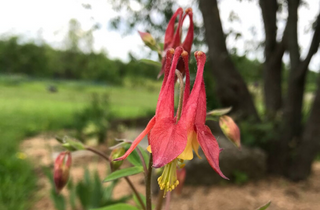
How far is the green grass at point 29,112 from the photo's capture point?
6.90 ft

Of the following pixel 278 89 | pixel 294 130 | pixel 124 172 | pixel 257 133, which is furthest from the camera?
pixel 278 89

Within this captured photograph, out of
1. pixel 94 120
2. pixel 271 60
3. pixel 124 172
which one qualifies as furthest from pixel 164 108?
pixel 94 120

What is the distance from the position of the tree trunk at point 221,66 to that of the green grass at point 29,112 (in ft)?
4.66

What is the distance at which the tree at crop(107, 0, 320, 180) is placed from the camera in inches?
92.1

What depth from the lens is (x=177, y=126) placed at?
42cm

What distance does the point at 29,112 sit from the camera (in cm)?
617

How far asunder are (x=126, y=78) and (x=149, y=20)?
3.20 meters

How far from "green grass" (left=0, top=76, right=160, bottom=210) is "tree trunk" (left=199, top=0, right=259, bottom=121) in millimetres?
1419

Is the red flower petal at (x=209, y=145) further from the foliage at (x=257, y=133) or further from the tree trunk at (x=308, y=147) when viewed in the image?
the foliage at (x=257, y=133)

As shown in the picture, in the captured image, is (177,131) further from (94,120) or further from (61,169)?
(94,120)

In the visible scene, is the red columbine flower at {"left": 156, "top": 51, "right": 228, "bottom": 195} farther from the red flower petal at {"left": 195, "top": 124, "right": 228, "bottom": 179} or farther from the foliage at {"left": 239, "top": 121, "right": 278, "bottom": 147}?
the foliage at {"left": 239, "top": 121, "right": 278, "bottom": 147}

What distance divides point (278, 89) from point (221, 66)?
3.12ft

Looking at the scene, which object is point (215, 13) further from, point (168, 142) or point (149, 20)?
point (168, 142)

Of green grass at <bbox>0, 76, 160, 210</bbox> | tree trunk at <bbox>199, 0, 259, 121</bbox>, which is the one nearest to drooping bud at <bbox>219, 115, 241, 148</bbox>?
green grass at <bbox>0, 76, 160, 210</bbox>
